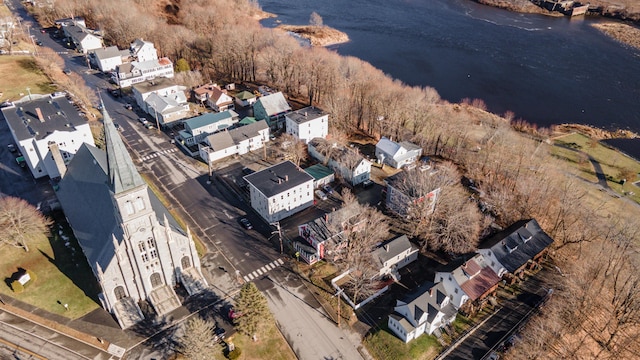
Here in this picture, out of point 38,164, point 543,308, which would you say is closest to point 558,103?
point 543,308

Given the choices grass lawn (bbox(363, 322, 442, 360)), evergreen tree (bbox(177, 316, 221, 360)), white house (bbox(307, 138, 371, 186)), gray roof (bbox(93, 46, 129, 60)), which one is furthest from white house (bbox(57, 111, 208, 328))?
gray roof (bbox(93, 46, 129, 60))

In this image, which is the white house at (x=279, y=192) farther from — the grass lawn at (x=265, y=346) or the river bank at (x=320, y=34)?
the river bank at (x=320, y=34)

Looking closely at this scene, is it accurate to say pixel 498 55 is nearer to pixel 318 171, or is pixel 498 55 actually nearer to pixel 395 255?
pixel 318 171

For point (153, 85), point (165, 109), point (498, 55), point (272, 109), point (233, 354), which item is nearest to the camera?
point (233, 354)

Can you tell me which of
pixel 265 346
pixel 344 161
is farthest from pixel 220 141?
pixel 265 346

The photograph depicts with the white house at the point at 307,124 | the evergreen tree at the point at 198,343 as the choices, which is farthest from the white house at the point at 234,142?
the evergreen tree at the point at 198,343
